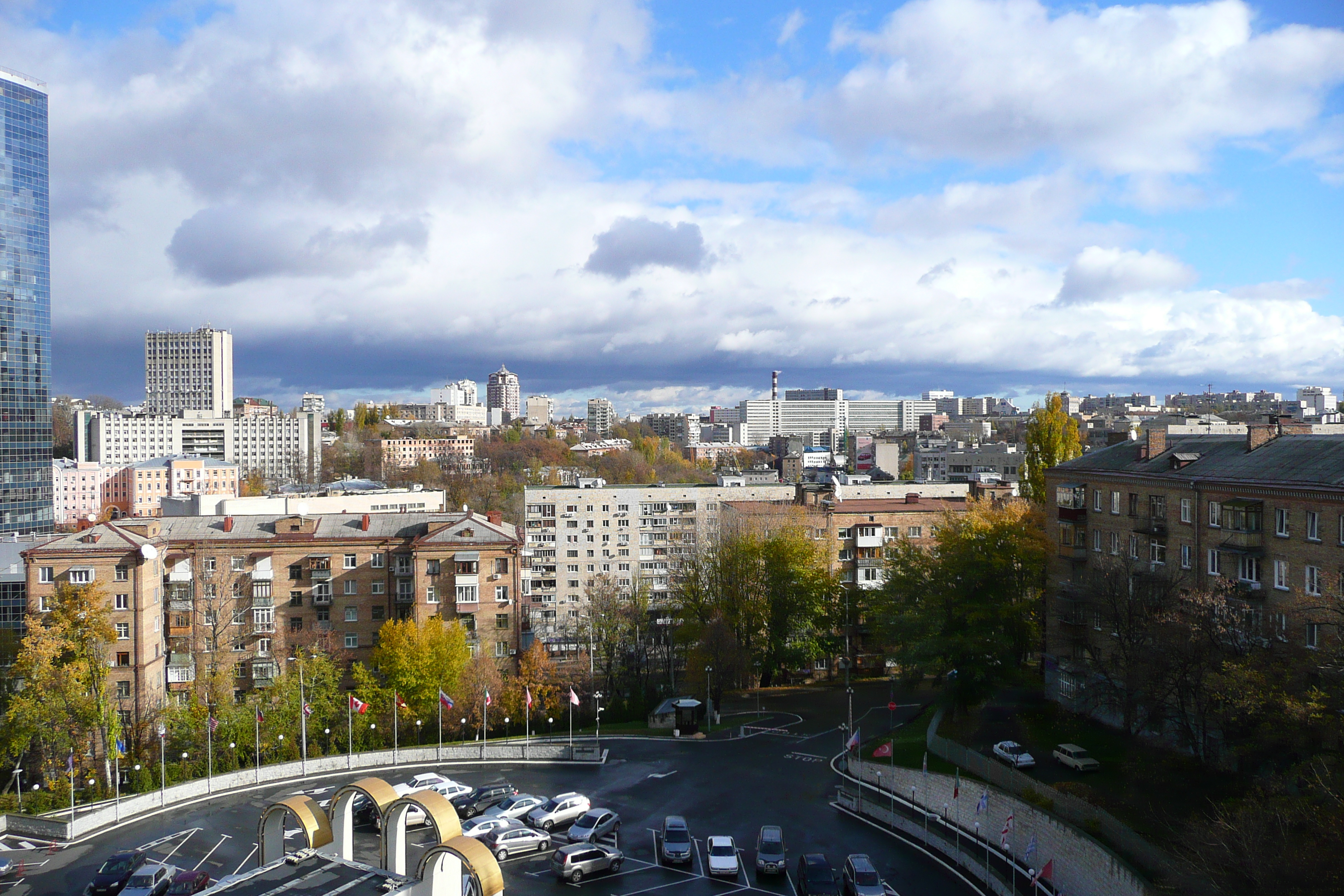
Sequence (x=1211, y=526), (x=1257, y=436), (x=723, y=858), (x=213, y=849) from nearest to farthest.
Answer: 1. (x=723, y=858)
2. (x=213, y=849)
3. (x=1211, y=526)
4. (x=1257, y=436)

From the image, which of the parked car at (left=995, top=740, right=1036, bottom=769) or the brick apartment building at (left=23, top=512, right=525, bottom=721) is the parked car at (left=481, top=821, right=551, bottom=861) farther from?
the brick apartment building at (left=23, top=512, right=525, bottom=721)

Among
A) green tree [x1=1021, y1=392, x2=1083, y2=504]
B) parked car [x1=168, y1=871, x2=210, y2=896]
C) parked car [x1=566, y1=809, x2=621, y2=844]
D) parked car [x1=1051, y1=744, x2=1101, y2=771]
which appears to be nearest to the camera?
parked car [x1=168, y1=871, x2=210, y2=896]

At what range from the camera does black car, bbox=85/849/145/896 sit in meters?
30.3

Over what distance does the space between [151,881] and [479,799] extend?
1218cm

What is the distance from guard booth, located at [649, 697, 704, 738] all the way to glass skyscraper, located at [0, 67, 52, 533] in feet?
329

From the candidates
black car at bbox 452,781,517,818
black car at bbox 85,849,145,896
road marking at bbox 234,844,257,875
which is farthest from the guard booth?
black car at bbox 85,849,145,896

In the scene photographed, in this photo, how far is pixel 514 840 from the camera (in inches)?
1302

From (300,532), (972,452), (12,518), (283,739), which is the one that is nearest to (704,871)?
(283,739)

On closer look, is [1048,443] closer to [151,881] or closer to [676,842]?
[676,842]

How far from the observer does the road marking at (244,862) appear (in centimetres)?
3216

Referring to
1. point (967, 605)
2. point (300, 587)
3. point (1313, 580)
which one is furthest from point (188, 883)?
point (1313, 580)

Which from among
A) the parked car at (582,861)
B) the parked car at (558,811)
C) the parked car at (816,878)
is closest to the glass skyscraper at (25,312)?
the parked car at (558,811)

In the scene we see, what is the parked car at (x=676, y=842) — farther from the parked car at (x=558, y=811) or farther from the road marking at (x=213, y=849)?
the road marking at (x=213, y=849)

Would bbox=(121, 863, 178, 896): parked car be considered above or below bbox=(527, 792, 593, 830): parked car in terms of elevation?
above
